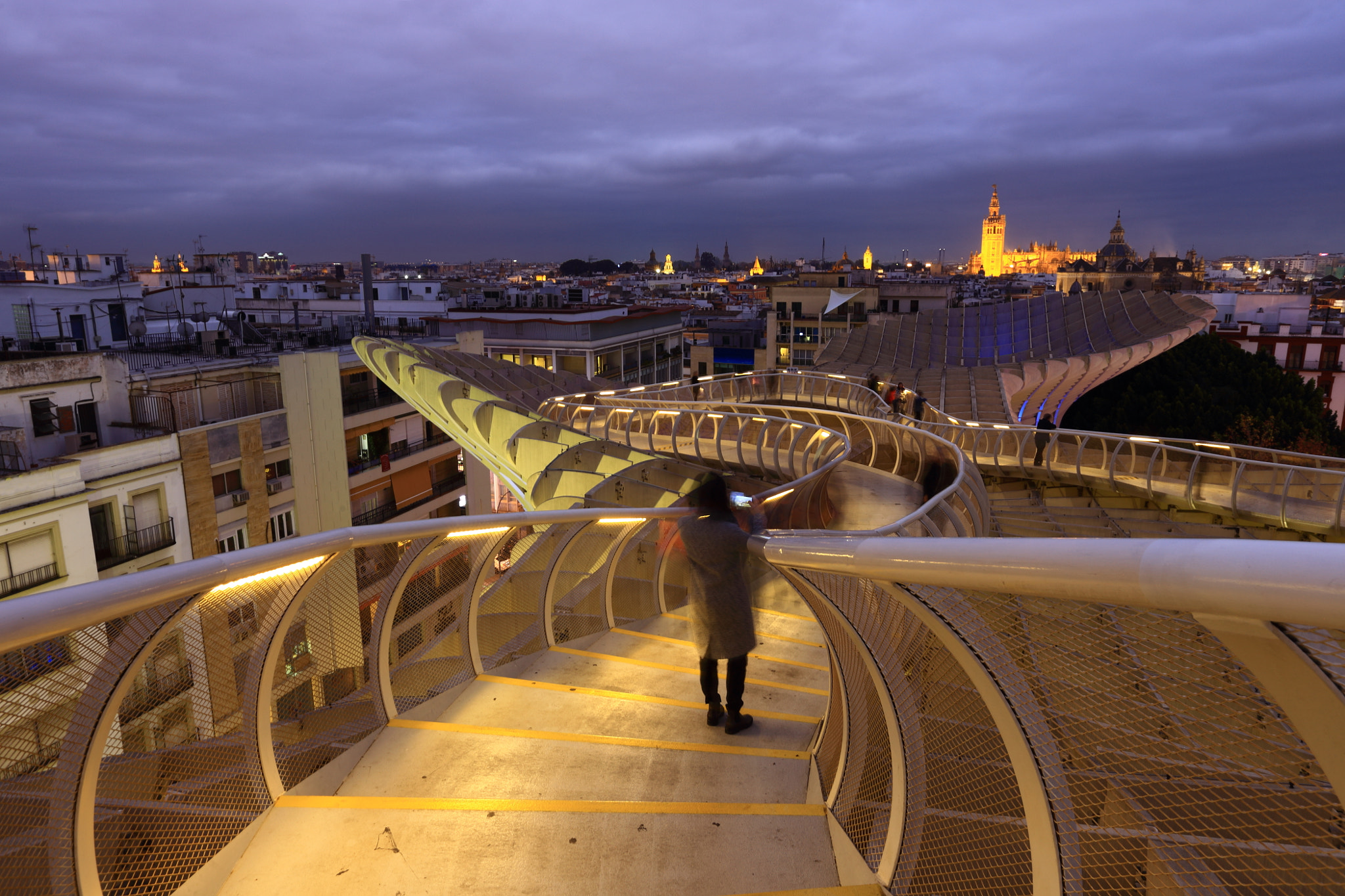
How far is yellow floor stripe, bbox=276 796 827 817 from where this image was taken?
2.89 metres

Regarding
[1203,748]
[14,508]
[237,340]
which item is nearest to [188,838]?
[1203,748]

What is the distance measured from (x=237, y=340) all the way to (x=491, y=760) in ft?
112

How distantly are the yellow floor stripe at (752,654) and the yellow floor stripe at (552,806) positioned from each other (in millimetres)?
1886

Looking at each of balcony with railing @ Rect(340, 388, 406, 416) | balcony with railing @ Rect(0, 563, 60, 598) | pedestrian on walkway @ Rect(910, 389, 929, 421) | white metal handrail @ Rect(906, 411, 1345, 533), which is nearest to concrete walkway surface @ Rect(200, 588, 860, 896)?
white metal handrail @ Rect(906, 411, 1345, 533)

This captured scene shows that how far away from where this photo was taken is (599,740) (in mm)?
3572

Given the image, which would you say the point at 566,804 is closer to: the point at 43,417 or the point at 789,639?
the point at 789,639

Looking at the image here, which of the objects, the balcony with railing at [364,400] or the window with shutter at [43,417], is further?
the balcony with railing at [364,400]

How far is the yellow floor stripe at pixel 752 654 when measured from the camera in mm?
5020

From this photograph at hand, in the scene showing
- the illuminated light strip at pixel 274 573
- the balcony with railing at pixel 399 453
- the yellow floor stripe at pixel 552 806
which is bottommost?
the balcony with railing at pixel 399 453

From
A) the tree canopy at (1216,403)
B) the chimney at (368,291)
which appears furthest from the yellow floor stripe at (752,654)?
the chimney at (368,291)

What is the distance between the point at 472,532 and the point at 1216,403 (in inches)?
1360

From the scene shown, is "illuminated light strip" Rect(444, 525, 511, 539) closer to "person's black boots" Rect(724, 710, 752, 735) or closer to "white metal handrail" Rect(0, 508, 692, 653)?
"white metal handrail" Rect(0, 508, 692, 653)

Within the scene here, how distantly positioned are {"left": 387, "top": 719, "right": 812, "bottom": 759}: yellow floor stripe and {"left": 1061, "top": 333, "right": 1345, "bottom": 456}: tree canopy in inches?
1169

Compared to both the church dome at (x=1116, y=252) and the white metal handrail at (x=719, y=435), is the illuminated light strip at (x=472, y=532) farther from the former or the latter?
the church dome at (x=1116, y=252)
